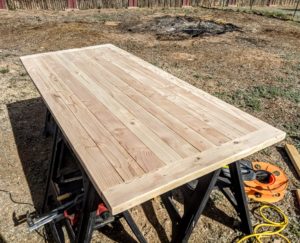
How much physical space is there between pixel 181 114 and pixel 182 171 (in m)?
0.65

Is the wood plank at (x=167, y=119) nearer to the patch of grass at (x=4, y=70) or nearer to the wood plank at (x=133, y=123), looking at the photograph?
the wood plank at (x=133, y=123)

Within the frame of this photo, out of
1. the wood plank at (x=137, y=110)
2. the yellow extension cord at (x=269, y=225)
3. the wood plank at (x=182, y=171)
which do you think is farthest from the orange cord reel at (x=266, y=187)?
the wood plank at (x=137, y=110)

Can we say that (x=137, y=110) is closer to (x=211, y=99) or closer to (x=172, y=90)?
(x=172, y=90)

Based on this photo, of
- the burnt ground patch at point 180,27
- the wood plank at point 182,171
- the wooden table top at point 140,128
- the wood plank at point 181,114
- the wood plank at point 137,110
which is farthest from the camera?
the burnt ground patch at point 180,27

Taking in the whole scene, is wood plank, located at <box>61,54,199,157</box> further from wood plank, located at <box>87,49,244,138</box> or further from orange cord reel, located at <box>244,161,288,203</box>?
orange cord reel, located at <box>244,161,288,203</box>

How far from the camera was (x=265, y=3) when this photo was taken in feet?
47.2

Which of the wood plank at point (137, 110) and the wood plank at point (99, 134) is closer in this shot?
the wood plank at point (99, 134)

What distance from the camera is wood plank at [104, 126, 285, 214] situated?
1.25m

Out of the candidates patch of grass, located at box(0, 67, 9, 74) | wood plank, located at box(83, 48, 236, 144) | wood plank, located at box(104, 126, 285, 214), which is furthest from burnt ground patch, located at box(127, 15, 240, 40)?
wood plank, located at box(104, 126, 285, 214)

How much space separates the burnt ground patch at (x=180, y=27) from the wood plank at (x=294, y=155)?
529 cm

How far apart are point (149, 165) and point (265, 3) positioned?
15.6 metres

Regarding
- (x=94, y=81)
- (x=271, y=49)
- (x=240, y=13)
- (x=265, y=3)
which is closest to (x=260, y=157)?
(x=94, y=81)

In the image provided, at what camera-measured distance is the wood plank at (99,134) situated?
56.0 inches

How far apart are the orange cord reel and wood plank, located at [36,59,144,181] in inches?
63.3
